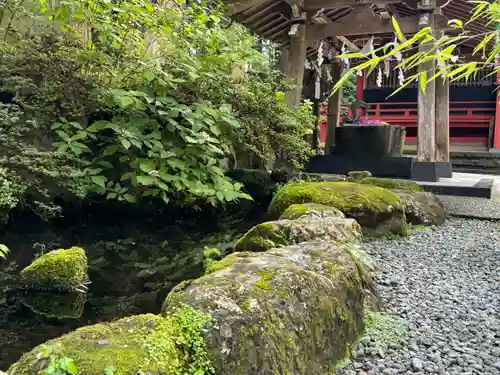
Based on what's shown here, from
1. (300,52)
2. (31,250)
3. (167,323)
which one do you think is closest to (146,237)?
(31,250)

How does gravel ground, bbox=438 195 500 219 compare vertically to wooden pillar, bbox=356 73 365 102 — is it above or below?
below

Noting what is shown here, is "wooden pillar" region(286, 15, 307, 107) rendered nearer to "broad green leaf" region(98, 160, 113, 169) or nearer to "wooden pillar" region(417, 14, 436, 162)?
"wooden pillar" region(417, 14, 436, 162)

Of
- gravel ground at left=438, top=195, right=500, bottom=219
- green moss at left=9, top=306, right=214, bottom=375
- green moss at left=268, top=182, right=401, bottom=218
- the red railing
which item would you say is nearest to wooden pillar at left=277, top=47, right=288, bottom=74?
the red railing

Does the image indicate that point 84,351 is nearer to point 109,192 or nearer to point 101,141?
point 109,192

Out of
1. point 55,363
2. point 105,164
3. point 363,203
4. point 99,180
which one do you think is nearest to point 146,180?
point 99,180

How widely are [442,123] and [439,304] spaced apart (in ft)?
24.8

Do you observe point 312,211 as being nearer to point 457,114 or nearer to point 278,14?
point 278,14

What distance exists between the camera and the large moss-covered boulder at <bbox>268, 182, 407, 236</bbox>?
17.5ft

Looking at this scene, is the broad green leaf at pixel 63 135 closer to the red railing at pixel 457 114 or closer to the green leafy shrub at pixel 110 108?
the green leafy shrub at pixel 110 108

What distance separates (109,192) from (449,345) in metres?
4.93

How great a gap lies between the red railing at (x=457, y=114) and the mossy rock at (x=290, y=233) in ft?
36.1

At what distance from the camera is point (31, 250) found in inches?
201

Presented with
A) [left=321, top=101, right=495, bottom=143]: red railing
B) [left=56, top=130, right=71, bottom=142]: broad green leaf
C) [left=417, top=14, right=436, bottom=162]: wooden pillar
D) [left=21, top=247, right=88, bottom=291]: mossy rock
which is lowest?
[left=21, top=247, right=88, bottom=291]: mossy rock

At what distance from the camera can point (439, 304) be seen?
3.30 metres
